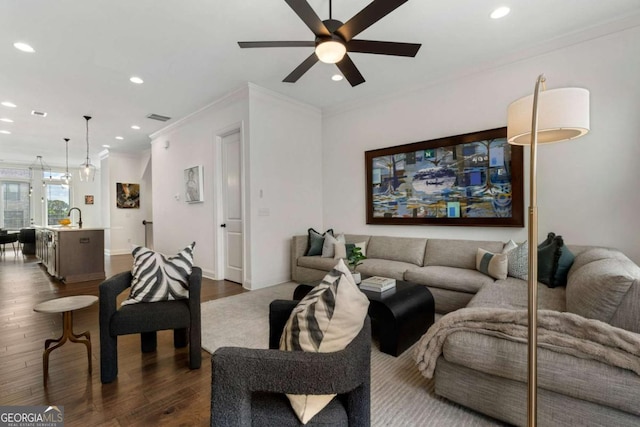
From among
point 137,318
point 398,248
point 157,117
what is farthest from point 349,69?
point 157,117

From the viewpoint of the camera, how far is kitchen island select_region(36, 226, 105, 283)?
4.62 metres

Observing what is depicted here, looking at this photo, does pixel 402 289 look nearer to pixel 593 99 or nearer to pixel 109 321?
pixel 109 321

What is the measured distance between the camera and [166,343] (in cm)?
246

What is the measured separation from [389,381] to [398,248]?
2212mm

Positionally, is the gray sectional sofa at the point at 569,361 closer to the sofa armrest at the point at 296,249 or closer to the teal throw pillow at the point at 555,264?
the teal throw pillow at the point at 555,264

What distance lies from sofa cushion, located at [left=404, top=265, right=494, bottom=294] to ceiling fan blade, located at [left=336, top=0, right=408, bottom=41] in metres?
2.40

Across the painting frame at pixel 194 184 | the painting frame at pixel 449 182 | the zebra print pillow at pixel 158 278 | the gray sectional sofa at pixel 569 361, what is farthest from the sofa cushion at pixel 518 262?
the painting frame at pixel 194 184

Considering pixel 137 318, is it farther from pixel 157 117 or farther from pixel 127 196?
pixel 127 196

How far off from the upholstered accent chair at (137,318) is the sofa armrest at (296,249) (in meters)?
2.36

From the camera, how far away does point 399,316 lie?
87.1 inches

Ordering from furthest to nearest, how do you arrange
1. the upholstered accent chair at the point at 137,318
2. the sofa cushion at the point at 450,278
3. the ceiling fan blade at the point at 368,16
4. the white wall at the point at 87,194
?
the white wall at the point at 87,194 → the sofa cushion at the point at 450,278 → the upholstered accent chair at the point at 137,318 → the ceiling fan blade at the point at 368,16

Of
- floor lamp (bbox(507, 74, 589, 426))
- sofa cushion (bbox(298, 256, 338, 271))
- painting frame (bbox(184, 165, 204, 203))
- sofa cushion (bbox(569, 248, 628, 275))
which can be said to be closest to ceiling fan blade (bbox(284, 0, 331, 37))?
floor lamp (bbox(507, 74, 589, 426))

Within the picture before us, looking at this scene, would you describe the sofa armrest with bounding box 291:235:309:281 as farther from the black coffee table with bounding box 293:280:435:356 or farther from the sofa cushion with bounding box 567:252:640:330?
the sofa cushion with bounding box 567:252:640:330

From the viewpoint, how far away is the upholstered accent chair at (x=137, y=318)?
1849mm
